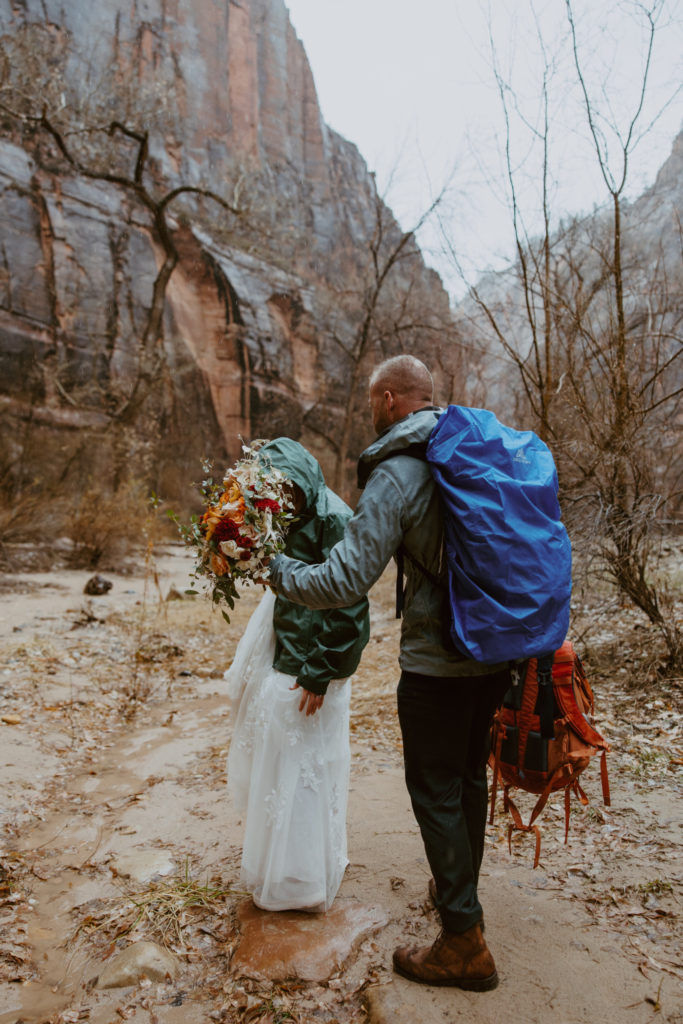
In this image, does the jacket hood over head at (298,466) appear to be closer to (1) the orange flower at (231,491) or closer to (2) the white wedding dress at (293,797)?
(1) the orange flower at (231,491)

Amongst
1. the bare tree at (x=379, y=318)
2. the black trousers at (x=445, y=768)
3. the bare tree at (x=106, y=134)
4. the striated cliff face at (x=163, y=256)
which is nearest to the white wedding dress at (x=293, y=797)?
the black trousers at (x=445, y=768)

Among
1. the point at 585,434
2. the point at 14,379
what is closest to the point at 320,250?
the point at 14,379

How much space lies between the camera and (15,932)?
262 cm

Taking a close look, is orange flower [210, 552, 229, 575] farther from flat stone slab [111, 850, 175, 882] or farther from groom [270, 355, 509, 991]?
flat stone slab [111, 850, 175, 882]

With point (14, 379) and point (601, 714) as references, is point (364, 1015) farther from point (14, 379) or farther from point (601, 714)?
point (14, 379)

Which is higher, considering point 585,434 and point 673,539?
point 585,434

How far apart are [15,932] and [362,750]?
2548 millimetres

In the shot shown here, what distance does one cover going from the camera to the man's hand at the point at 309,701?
2.41 meters

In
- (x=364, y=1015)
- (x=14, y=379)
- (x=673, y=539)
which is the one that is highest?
(x=14, y=379)

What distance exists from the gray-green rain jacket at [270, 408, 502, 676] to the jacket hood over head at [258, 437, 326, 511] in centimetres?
48

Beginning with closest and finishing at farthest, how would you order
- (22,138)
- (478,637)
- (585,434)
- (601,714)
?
(478,637) → (601,714) → (585,434) → (22,138)

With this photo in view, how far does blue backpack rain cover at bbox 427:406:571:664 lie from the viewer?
1831mm

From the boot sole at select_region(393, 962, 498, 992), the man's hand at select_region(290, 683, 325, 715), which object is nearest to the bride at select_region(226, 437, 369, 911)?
the man's hand at select_region(290, 683, 325, 715)

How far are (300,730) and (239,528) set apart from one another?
0.83m
